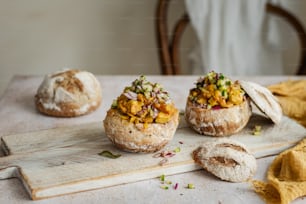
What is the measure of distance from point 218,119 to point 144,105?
0.21 meters

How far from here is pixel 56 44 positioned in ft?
8.54

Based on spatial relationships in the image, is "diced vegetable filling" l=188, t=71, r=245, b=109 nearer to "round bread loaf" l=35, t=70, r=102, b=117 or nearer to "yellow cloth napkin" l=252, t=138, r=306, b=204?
"yellow cloth napkin" l=252, t=138, r=306, b=204

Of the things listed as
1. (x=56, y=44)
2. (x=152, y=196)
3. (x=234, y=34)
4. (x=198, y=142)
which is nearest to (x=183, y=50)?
(x=234, y=34)

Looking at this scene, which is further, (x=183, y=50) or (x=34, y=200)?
(x=183, y=50)

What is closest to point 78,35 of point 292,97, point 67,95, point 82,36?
point 82,36

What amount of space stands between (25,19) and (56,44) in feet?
0.57

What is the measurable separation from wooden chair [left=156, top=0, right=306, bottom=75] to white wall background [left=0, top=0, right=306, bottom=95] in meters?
0.14

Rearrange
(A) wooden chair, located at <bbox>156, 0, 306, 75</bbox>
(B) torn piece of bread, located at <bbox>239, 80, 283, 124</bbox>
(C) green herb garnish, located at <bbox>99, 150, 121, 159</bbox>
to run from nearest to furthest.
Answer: (C) green herb garnish, located at <bbox>99, 150, 121, 159</bbox>
(B) torn piece of bread, located at <bbox>239, 80, 283, 124</bbox>
(A) wooden chair, located at <bbox>156, 0, 306, 75</bbox>

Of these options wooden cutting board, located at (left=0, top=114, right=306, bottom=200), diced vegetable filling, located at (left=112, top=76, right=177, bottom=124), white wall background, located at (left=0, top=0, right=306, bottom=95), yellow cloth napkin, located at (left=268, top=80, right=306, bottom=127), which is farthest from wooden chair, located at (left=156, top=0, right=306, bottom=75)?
diced vegetable filling, located at (left=112, top=76, right=177, bottom=124)

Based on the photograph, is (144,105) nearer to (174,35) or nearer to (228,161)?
(228,161)

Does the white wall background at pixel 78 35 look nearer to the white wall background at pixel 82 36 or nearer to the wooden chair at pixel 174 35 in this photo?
the white wall background at pixel 82 36

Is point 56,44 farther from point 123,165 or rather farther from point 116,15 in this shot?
point 123,165

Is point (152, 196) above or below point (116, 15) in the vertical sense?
below

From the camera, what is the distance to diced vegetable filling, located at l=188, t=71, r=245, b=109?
142cm
